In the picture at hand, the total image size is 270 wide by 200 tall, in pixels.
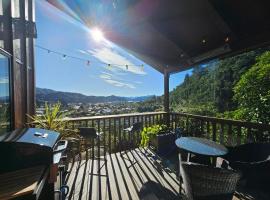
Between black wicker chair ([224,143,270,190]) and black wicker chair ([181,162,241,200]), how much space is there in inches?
18.8

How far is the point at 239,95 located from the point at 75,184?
511 cm

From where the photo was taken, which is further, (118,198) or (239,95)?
(239,95)

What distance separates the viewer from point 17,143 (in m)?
1.41

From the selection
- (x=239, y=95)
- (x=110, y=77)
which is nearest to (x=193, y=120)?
(x=239, y=95)

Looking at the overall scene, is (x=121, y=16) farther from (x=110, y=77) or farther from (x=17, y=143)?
(x=110, y=77)

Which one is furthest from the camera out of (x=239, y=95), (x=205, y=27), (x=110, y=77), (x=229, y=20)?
(x=110, y=77)

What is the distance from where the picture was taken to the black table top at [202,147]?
2.46 meters

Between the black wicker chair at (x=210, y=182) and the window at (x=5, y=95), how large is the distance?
2.22 meters

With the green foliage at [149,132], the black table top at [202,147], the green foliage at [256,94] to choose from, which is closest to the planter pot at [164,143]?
the green foliage at [149,132]

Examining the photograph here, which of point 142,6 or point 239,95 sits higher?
point 142,6

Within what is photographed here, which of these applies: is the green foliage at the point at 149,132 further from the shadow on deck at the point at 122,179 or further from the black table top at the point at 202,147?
the black table top at the point at 202,147

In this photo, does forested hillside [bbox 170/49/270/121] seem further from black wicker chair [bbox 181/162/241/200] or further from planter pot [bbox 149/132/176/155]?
black wicker chair [bbox 181/162/241/200]

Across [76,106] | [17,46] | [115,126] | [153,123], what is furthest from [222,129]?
[17,46]

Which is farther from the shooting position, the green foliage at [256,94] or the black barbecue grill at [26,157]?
the green foliage at [256,94]
